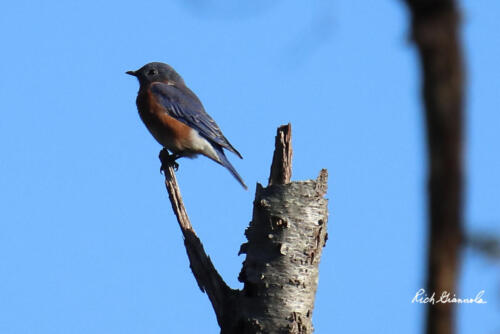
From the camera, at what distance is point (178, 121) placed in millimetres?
9883

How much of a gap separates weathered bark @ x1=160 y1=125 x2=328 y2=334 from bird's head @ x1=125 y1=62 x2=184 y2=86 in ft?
16.6

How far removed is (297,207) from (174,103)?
185 inches

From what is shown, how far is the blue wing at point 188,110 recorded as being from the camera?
32.2ft

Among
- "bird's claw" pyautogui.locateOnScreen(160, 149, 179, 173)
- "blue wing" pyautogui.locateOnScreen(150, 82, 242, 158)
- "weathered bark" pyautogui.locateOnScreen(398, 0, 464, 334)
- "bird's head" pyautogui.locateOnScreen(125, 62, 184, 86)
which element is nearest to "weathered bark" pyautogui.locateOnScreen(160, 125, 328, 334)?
"bird's claw" pyautogui.locateOnScreen(160, 149, 179, 173)

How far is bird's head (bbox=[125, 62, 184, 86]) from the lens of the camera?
35.3 feet

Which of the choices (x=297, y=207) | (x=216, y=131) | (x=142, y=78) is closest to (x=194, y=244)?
(x=297, y=207)

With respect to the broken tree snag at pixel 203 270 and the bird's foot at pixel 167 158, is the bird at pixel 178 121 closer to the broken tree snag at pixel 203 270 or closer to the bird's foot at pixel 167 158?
the bird's foot at pixel 167 158

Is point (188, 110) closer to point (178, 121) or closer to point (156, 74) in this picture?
point (178, 121)

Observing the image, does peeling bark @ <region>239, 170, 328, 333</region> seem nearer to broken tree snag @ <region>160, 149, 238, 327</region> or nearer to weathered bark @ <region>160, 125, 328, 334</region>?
weathered bark @ <region>160, 125, 328, 334</region>

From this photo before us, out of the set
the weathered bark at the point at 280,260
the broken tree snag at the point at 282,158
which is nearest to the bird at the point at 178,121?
the broken tree snag at the point at 282,158

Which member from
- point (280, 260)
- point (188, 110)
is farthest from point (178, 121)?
point (280, 260)

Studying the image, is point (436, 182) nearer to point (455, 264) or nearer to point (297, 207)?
point (455, 264)

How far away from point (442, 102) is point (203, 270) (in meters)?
5.10

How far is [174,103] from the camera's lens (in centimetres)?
1017
